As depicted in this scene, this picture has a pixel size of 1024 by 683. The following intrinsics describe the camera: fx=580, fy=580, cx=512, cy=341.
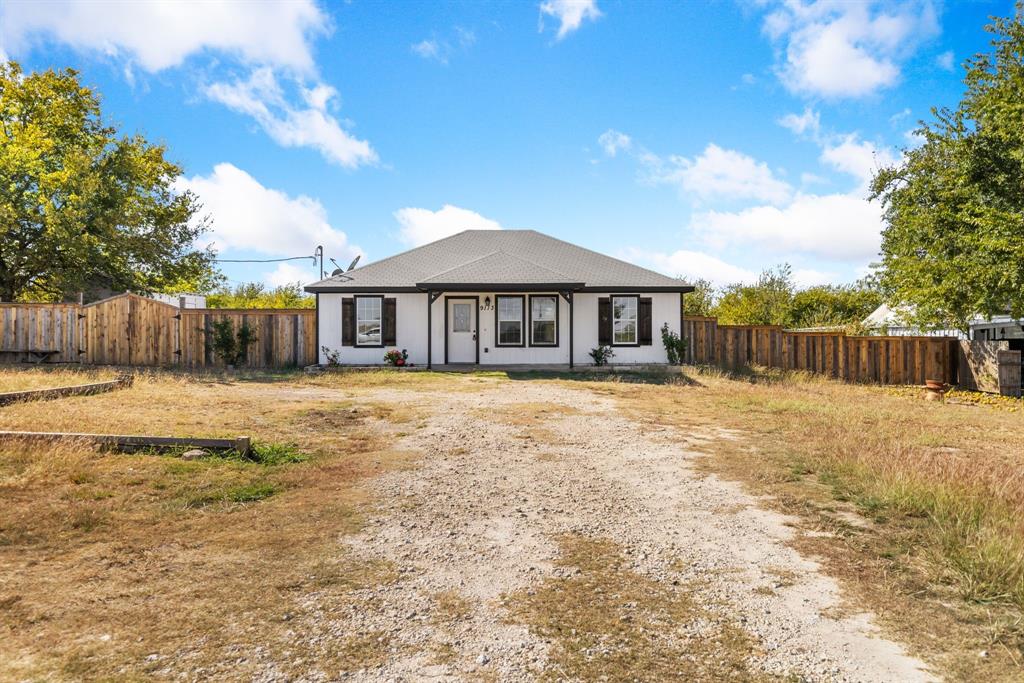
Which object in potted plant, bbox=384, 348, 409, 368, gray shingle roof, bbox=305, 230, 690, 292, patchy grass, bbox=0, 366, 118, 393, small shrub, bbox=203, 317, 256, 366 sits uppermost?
gray shingle roof, bbox=305, 230, 690, 292

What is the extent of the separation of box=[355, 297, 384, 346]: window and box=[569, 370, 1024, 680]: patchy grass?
11024mm

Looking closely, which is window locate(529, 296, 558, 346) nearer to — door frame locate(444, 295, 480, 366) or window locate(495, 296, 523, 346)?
window locate(495, 296, 523, 346)

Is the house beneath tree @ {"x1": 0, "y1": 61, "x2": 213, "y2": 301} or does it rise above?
beneath

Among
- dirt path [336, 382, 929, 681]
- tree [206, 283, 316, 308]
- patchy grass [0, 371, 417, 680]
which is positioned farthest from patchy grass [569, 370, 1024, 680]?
tree [206, 283, 316, 308]

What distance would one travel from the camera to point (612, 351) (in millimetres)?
19547

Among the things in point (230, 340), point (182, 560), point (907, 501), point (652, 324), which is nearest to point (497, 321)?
point (652, 324)

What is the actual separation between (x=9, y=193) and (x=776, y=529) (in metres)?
26.7

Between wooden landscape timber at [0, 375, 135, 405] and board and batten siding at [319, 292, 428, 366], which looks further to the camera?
board and batten siding at [319, 292, 428, 366]

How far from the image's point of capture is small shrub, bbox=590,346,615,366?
19.2 metres

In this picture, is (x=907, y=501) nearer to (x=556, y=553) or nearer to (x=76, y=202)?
(x=556, y=553)

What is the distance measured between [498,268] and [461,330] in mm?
2464

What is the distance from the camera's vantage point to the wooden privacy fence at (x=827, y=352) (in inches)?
755

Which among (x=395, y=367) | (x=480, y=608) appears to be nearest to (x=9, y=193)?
(x=395, y=367)

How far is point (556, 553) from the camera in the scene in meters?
4.11
